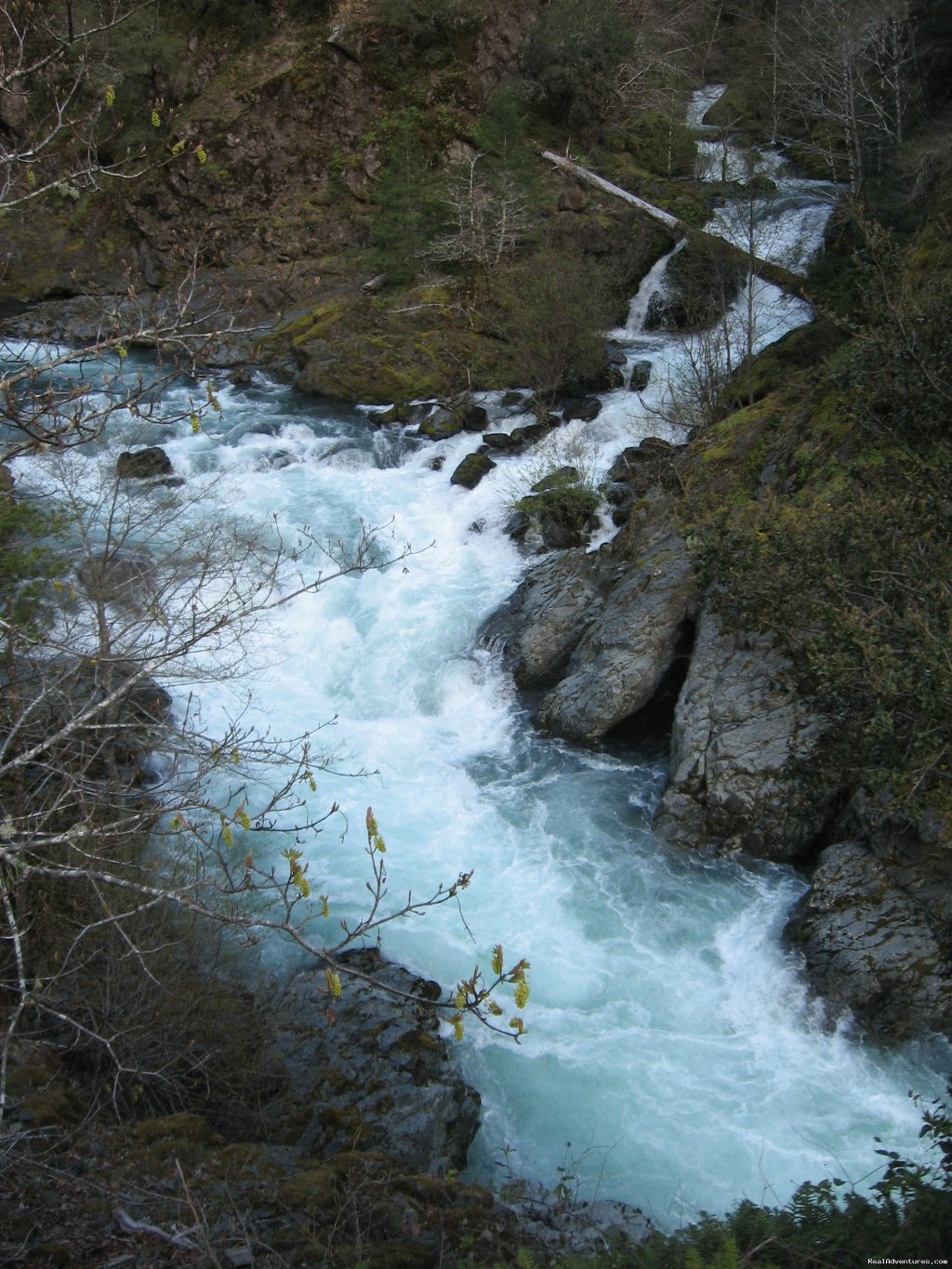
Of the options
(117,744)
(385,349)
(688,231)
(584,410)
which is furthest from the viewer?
(688,231)

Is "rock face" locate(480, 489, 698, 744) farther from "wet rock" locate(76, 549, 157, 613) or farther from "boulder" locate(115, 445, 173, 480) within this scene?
"boulder" locate(115, 445, 173, 480)

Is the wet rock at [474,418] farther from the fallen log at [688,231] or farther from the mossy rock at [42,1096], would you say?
the mossy rock at [42,1096]

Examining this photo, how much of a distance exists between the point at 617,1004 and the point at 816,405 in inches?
350

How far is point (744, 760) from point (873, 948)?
254 cm

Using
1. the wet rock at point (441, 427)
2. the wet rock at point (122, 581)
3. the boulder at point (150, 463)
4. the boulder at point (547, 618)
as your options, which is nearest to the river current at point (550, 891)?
the boulder at point (547, 618)

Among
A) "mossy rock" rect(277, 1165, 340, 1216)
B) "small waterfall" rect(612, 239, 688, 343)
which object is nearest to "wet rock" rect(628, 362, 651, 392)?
"small waterfall" rect(612, 239, 688, 343)

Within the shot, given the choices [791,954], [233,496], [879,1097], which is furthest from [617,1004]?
[233,496]

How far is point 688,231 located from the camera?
78.0 ft

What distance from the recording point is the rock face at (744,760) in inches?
412

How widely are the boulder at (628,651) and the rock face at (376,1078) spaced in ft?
15.4

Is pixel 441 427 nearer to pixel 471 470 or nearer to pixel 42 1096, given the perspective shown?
pixel 471 470

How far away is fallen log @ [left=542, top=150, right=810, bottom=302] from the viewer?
67.7ft

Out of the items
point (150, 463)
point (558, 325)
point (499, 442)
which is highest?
point (558, 325)

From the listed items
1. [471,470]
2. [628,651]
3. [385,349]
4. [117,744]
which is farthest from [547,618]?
[385,349]
